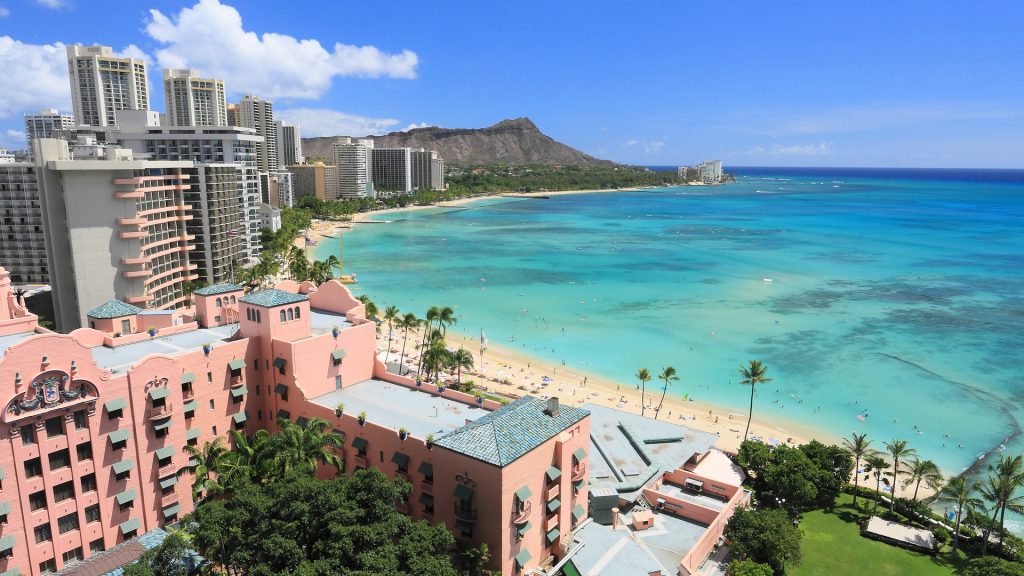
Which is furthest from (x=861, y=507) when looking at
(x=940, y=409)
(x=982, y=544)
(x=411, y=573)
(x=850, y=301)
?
(x=850, y=301)

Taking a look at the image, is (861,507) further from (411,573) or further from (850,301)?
(850,301)

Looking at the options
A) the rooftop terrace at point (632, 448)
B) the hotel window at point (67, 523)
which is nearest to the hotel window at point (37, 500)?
the hotel window at point (67, 523)

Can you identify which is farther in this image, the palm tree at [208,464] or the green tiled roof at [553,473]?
the palm tree at [208,464]

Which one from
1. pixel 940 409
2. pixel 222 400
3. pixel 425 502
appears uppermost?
pixel 222 400

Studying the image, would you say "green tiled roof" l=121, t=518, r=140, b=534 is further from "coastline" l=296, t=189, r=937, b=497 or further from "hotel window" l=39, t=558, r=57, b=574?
"coastline" l=296, t=189, r=937, b=497

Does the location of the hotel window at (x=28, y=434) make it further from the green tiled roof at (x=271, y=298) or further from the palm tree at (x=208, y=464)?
the green tiled roof at (x=271, y=298)

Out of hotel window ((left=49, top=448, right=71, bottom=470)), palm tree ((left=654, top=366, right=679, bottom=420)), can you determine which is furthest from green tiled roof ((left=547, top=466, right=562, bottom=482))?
palm tree ((left=654, top=366, right=679, bottom=420))

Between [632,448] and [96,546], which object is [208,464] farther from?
[632,448]
